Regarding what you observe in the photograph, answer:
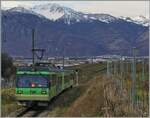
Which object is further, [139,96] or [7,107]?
[7,107]

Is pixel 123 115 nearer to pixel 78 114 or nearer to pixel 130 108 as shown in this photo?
pixel 130 108

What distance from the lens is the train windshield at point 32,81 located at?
89.1ft

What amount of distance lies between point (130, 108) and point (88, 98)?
7.18 meters

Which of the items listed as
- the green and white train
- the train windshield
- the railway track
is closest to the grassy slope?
the railway track

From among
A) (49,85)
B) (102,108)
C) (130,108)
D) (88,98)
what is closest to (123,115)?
(130,108)

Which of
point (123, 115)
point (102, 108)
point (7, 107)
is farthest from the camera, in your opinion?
point (7, 107)

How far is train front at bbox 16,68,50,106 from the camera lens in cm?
2709

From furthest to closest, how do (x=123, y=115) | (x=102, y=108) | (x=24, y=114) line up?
(x=24, y=114), (x=102, y=108), (x=123, y=115)

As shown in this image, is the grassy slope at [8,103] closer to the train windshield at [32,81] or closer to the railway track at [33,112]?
the railway track at [33,112]

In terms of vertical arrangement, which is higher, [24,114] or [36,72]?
[36,72]

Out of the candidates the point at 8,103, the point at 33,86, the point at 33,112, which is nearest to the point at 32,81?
the point at 33,86

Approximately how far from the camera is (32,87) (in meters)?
27.2

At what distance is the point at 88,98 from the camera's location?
2575 cm

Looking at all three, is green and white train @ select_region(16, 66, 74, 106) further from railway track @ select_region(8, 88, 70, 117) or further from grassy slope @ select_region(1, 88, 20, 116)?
grassy slope @ select_region(1, 88, 20, 116)
